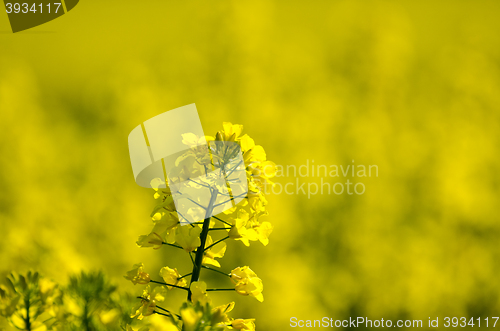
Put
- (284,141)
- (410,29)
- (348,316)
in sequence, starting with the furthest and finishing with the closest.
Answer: (410,29) < (284,141) < (348,316)

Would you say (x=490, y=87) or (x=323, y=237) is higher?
(x=490, y=87)

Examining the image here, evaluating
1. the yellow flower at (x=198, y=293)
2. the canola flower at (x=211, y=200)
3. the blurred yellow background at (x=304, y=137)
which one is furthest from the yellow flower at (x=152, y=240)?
the blurred yellow background at (x=304, y=137)

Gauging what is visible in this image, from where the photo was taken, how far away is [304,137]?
4.90 ft

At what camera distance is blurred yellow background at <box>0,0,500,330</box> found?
1359 millimetres

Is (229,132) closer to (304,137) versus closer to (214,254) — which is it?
(214,254)

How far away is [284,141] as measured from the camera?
1.48 m

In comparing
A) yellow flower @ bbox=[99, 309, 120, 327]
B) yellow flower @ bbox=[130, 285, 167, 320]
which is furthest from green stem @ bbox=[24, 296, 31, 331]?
yellow flower @ bbox=[130, 285, 167, 320]

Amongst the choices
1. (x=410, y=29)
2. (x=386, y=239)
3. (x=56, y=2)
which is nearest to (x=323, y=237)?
(x=386, y=239)

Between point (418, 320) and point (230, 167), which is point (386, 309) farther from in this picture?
point (230, 167)

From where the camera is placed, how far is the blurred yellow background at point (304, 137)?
1.36 meters

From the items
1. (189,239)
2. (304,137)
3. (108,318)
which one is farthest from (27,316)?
(304,137)

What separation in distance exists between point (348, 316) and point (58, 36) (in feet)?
4.95

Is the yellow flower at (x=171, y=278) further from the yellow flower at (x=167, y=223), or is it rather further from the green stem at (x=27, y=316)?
the green stem at (x=27, y=316)

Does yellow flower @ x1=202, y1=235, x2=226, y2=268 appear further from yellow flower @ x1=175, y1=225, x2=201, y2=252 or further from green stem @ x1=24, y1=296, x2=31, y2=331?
green stem @ x1=24, y1=296, x2=31, y2=331
